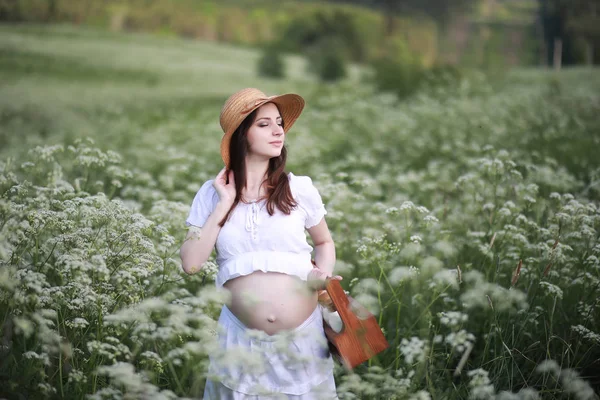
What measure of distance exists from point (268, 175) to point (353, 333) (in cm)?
85

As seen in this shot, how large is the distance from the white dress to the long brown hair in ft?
0.11

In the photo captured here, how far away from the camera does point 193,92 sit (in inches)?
571

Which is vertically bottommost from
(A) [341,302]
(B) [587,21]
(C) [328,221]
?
(C) [328,221]

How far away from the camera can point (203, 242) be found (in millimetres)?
2613

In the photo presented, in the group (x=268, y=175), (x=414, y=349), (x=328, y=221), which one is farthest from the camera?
(x=328, y=221)

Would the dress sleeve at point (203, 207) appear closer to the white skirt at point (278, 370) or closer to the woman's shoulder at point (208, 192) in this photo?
the woman's shoulder at point (208, 192)

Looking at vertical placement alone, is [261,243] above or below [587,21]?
below

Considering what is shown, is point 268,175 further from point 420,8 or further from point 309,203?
point 420,8

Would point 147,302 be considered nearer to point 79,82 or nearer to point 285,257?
point 285,257

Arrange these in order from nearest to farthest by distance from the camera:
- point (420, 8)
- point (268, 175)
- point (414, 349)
A: point (414, 349)
point (268, 175)
point (420, 8)

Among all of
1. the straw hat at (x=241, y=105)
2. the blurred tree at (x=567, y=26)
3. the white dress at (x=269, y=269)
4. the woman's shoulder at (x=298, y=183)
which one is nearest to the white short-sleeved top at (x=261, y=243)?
the white dress at (x=269, y=269)

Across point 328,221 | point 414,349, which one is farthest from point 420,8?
point 414,349

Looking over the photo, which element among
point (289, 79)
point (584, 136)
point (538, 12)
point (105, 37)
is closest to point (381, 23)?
point (289, 79)

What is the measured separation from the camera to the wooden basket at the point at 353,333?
8.00ft
